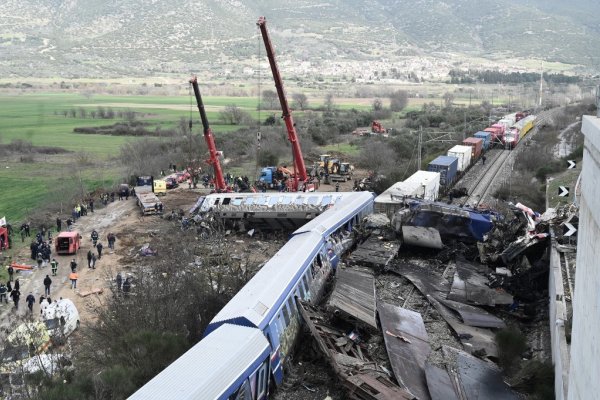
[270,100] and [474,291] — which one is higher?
[270,100]

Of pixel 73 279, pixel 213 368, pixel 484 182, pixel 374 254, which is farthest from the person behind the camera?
pixel 484 182

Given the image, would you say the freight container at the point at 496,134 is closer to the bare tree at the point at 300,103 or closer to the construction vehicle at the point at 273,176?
the construction vehicle at the point at 273,176

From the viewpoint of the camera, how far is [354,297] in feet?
53.8

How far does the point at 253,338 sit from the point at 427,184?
22.4 m

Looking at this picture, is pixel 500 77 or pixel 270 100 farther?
pixel 500 77

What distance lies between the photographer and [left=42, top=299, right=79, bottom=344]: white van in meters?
18.1

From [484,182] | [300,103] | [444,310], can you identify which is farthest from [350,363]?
[300,103]

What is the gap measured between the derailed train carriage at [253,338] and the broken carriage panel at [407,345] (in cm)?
238

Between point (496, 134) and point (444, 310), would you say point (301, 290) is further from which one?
point (496, 134)

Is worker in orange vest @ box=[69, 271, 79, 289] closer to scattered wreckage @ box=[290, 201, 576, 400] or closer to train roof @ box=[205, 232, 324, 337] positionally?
train roof @ box=[205, 232, 324, 337]

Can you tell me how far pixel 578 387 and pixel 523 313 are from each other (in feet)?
35.6

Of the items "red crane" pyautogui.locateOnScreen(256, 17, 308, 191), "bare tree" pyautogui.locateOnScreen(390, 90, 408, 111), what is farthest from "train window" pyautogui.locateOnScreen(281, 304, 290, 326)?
"bare tree" pyautogui.locateOnScreen(390, 90, 408, 111)

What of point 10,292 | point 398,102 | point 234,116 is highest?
Result: point 398,102

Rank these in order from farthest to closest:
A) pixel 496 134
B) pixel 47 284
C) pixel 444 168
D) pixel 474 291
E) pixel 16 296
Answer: pixel 496 134 → pixel 444 168 → pixel 47 284 → pixel 16 296 → pixel 474 291
